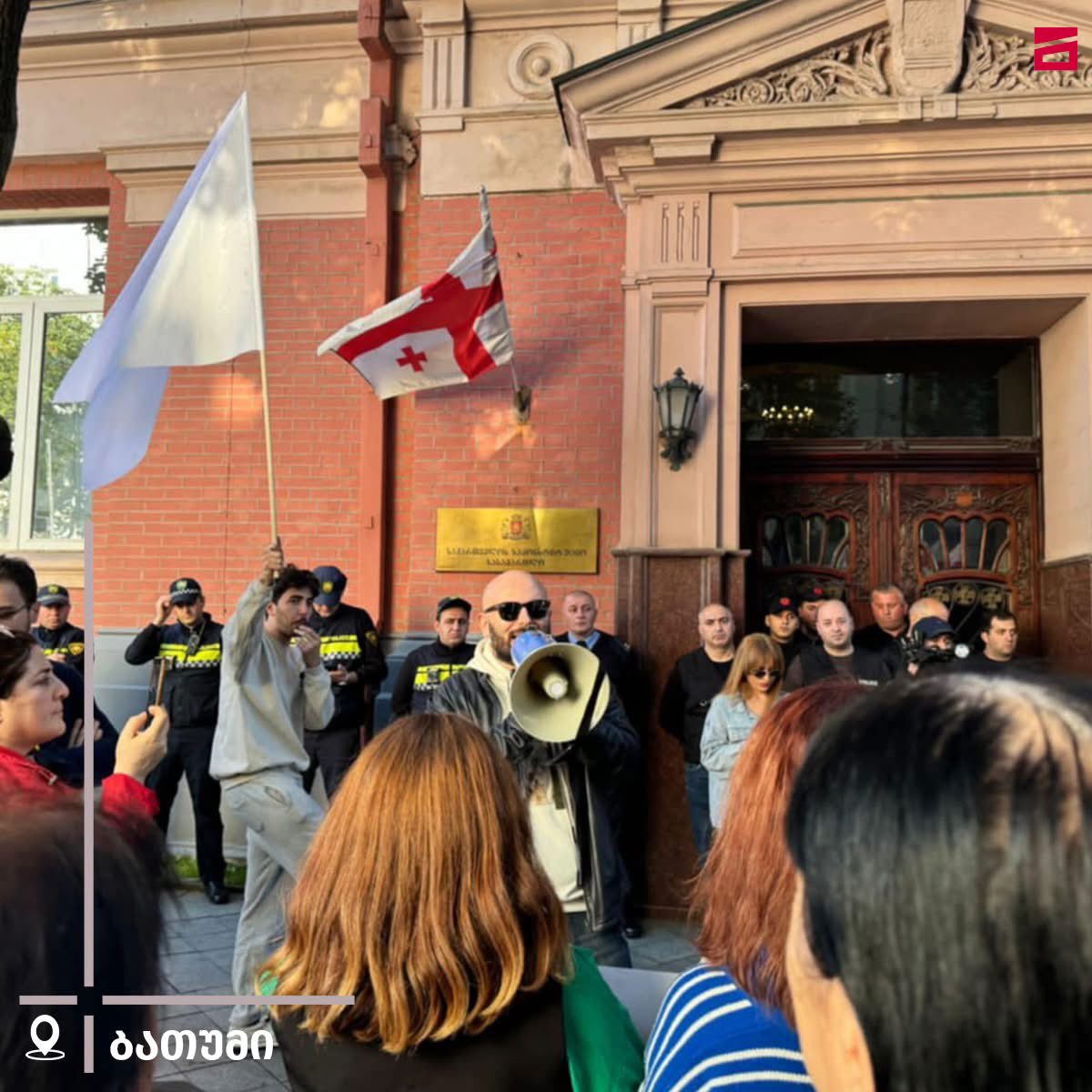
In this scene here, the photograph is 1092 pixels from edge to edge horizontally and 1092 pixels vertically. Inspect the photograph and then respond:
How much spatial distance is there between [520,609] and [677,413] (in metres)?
2.82

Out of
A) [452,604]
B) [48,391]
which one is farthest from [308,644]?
[48,391]

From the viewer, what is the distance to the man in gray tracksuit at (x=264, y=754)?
3768 millimetres

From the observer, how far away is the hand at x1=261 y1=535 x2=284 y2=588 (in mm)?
3713

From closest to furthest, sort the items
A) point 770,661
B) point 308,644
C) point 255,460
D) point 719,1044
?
point 719,1044
point 308,644
point 770,661
point 255,460

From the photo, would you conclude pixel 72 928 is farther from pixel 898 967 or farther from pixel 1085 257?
pixel 1085 257

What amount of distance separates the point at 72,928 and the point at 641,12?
7.09 metres

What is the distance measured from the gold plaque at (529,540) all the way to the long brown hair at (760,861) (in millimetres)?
4666

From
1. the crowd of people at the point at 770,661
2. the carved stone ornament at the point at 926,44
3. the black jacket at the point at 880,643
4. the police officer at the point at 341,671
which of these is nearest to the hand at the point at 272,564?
the police officer at the point at 341,671

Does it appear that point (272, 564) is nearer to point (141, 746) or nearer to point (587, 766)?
point (587, 766)

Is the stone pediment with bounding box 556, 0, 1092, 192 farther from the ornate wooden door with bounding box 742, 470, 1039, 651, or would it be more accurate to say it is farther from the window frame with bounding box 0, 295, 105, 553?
the window frame with bounding box 0, 295, 105, 553

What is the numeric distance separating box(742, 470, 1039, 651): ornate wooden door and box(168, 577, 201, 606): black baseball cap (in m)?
3.84

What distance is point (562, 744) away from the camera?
2982 millimetres

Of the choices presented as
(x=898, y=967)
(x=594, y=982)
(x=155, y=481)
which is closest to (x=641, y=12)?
(x=155, y=481)

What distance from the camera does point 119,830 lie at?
1.16 metres
